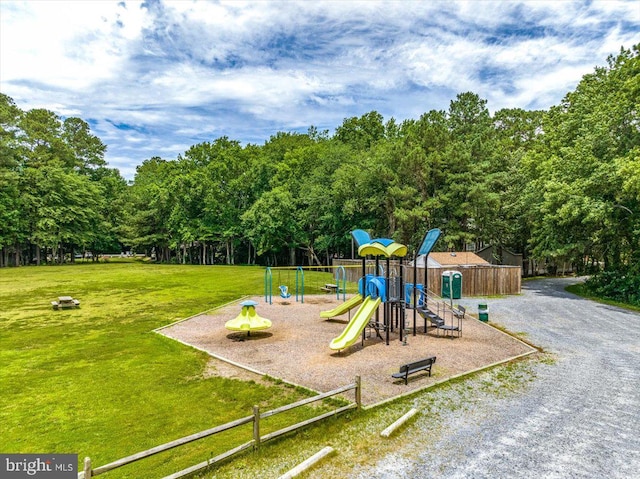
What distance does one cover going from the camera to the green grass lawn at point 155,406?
667 centimetres

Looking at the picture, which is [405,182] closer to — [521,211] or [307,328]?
[521,211]

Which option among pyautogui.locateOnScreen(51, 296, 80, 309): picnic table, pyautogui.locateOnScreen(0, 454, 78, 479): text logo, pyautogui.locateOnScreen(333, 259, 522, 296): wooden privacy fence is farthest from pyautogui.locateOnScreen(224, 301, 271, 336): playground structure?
pyautogui.locateOnScreen(333, 259, 522, 296): wooden privacy fence

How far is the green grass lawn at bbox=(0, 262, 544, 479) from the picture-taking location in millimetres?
6672

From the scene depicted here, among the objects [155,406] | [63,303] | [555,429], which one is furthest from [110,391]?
[63,303]

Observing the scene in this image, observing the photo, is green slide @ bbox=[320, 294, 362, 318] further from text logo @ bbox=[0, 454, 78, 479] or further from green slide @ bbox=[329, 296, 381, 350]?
text logo @ bbox=[0, 454, 78, 479]

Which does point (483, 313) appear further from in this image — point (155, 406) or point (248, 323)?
point (155, 406)

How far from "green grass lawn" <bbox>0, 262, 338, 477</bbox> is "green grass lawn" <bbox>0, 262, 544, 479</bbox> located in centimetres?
3

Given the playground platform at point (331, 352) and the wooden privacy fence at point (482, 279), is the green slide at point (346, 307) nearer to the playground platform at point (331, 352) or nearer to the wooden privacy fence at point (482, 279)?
the playground platform at point (331, 352)

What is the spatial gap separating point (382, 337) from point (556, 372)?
19.3ft

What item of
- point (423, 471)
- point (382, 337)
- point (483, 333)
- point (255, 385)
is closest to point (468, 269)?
point (483, 333)

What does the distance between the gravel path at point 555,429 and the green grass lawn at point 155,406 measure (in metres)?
0.40

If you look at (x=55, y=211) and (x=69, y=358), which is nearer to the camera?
(x=69, y=358)

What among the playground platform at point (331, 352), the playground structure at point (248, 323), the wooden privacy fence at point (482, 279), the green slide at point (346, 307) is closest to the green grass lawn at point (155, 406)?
the playground platform at point (331, 352)

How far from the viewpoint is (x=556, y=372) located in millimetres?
10781
